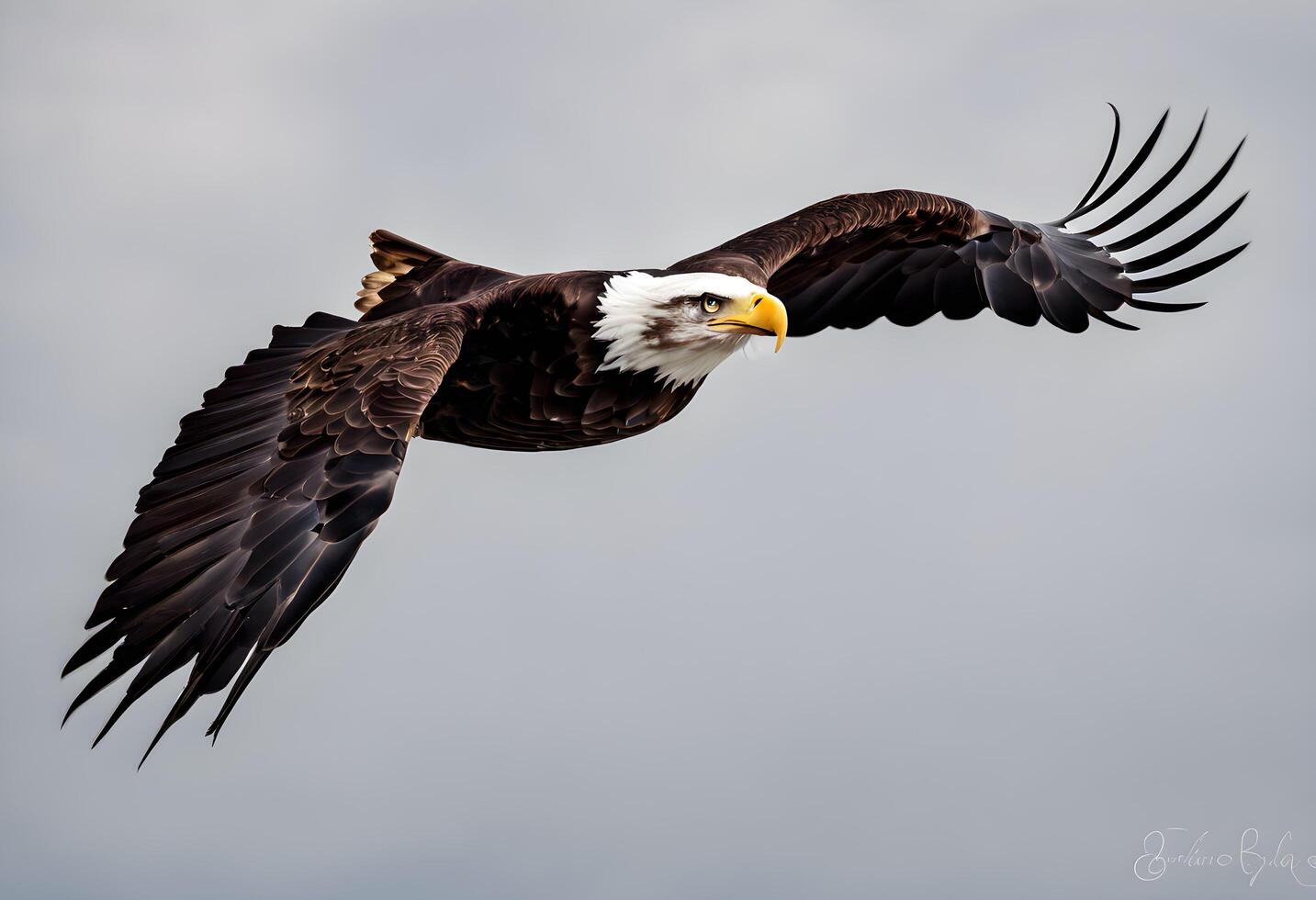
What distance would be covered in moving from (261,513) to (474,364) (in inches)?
72.1

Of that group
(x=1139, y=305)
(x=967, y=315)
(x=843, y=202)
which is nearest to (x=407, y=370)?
(x=843, y=202)

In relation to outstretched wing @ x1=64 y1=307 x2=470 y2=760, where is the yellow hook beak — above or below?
above

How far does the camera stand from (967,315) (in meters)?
11.1

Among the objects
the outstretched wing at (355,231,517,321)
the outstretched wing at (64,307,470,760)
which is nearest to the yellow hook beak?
the outstretched wing at (64,307,470,760)

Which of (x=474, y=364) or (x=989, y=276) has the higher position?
(x=989, y=276)

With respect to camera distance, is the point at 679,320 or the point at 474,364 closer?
the point at 679,320

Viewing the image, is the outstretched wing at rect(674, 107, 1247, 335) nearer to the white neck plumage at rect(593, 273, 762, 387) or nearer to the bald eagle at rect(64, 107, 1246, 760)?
the bald eagle at rect(64, 107, 1246, 760)

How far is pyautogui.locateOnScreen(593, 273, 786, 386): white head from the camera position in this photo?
8.41m

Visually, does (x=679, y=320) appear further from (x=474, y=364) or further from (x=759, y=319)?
(x=474, y=364)

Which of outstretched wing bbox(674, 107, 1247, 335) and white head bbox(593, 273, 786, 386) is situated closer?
white head bbox(593, 273, 786, 386)

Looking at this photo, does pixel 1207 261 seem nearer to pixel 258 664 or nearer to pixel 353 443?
pixel 353 443

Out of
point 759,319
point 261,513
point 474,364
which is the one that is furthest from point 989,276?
point 261,513

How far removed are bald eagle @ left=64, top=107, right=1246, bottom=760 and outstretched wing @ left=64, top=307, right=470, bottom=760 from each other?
0.01 m

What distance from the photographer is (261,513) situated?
7430 mm
